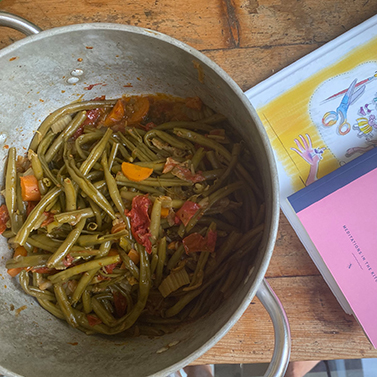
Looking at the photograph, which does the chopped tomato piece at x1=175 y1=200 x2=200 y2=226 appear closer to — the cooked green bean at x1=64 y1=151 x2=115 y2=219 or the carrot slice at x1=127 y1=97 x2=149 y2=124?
the cooked green bean at x1=64 y1=151 x2=115 y2=219

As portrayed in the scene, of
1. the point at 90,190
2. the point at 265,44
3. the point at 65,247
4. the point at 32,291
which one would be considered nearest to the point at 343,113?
the point at 265,44

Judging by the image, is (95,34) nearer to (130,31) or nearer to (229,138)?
(130,31)

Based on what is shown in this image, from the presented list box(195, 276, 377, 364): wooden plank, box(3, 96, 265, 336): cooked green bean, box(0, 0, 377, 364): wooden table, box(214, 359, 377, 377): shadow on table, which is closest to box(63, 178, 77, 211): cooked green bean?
box(3, 96, 265, 336): cooked green bean

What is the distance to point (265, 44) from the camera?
41.2 inches

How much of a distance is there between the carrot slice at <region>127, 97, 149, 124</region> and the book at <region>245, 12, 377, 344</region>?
0.32m

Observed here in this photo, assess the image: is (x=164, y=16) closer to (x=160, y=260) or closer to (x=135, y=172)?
(x=135, y=172)

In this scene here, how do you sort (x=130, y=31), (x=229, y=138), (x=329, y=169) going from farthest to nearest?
(x=329, y=169)
(x=229, y=138)
(x=130, y=31)

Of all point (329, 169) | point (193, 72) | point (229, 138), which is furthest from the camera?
point (329, 169)

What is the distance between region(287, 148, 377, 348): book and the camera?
3.26 feet

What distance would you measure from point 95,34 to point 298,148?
26.2 inches

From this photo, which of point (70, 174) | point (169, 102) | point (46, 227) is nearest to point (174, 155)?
point (169, 102)

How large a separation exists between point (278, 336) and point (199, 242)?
30 cm

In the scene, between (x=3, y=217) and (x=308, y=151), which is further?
(x=308, y=151)

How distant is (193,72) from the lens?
2.72 ft
